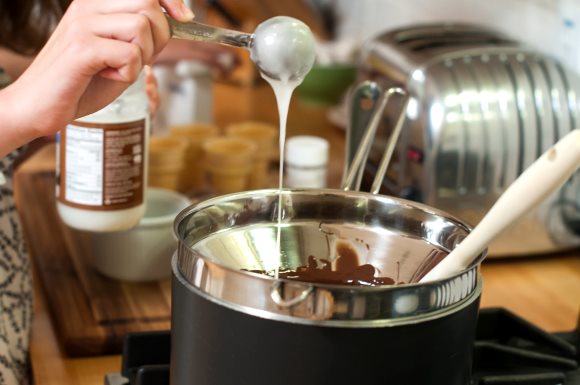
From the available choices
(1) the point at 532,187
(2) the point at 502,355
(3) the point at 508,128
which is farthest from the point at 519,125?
(1) the point at 532,187

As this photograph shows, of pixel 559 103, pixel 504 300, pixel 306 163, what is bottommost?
pixel 504 300

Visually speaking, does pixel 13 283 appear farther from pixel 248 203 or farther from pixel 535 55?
pixel 535 55

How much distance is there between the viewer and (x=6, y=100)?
0.71m

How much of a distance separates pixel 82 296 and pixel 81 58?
44 centimetres

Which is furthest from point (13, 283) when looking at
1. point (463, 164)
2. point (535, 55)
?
point (535, 55)

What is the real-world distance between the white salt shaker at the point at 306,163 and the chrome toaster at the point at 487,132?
0.36 ft

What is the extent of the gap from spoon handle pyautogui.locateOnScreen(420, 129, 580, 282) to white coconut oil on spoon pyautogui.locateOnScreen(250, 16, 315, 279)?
0.17 meters

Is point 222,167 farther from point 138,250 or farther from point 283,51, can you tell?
point 283,51

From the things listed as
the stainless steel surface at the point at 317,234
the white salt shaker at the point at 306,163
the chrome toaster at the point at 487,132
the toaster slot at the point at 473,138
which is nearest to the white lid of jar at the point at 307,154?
the white salt shaker at the point at 306,163

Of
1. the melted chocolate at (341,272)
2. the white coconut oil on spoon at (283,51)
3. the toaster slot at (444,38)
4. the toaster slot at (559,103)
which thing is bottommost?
the melted chocolate at (341,272)

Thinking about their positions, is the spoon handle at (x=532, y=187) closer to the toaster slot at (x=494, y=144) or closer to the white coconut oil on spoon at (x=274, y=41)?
the white coconut oil on spoon at (x=274, y=41)

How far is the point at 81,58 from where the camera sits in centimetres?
65

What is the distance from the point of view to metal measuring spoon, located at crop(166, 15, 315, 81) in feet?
2.21

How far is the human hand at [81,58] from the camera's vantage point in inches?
25.5
